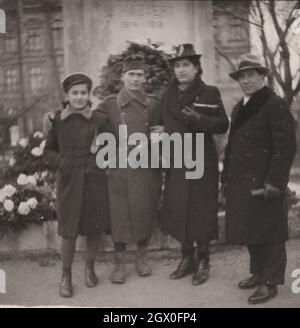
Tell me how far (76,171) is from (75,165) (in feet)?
0.14

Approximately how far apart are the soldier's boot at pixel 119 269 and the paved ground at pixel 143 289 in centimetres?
5

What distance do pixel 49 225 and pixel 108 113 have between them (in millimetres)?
1239

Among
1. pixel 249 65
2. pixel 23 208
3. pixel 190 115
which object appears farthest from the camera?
pixel 23 208

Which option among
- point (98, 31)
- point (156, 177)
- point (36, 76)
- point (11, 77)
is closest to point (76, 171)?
point (156, 177)

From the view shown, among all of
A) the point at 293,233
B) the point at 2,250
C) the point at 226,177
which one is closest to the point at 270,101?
the point at 226,177

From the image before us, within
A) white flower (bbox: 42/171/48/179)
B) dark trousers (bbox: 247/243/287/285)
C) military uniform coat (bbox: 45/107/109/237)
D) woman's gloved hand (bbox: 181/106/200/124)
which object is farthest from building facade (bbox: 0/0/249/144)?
dark trousers (bbox: 247/243/287/285)

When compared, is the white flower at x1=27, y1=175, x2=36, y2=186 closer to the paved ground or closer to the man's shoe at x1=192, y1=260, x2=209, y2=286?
the paved ground

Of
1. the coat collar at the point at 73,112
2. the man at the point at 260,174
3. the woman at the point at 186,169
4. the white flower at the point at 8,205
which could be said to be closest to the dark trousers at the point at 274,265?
the man at the point at 260,174

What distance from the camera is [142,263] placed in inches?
164

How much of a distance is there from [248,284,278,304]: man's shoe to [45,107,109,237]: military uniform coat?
3.75 ft

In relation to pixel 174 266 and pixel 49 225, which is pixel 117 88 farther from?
pixel 174 266

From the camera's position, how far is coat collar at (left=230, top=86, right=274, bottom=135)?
3.56 metres

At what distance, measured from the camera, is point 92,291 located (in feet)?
12.9

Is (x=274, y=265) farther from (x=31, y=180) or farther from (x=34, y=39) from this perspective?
(x=34, y=39)
